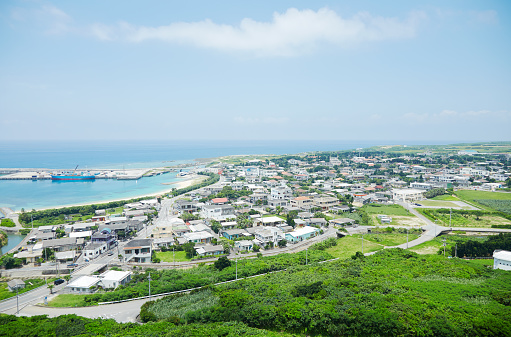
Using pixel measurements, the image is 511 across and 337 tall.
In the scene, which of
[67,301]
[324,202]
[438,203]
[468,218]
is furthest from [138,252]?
[438,203]

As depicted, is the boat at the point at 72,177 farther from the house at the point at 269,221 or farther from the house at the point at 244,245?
the house at the point at 244,245

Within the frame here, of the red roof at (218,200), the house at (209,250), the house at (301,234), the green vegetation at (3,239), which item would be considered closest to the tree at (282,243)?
the house at (301,234)


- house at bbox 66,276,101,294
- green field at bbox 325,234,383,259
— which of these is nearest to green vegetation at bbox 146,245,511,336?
green field at bbox 325,234,383,259

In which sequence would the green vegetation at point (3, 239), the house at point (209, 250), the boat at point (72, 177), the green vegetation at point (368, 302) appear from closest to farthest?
the green vegetation at point (368, 302)
the house at point (209, 250)
the green vegetation at point (3, 239)
the boat at point (72, 177)

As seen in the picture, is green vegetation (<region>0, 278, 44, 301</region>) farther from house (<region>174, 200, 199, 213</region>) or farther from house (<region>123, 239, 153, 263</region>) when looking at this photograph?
house (<region>174, 200, 199, 213</region>)

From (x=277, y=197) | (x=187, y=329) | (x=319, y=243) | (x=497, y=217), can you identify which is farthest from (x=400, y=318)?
(x=277, y=197)

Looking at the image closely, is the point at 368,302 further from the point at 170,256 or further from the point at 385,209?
the point at 385,209

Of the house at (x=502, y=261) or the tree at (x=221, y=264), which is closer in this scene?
the house at (x=502, y=261)
